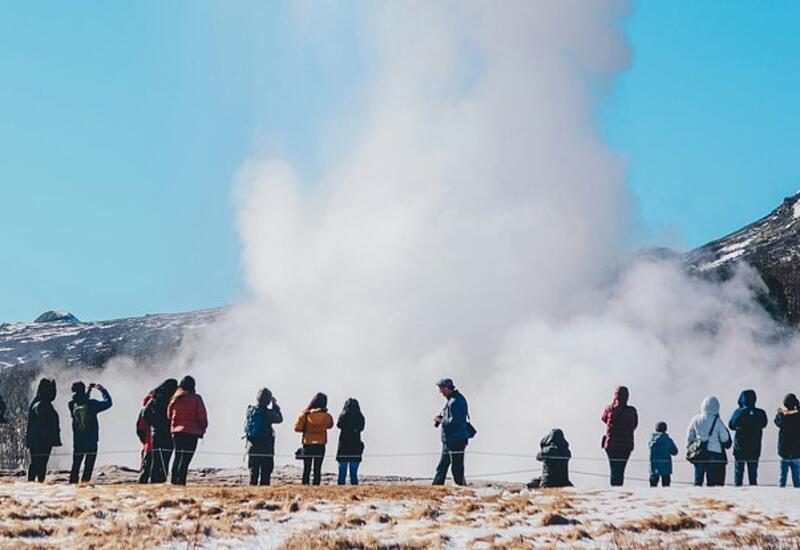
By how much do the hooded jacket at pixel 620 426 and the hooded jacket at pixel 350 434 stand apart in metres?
5.09

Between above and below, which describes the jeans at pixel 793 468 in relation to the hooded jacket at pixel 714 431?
below

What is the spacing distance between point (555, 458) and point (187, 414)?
7355 mm

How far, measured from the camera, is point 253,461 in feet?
75.6

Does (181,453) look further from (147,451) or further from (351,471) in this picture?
(351,471)

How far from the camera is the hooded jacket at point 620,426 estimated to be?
74.4 feet

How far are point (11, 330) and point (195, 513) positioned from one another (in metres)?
112

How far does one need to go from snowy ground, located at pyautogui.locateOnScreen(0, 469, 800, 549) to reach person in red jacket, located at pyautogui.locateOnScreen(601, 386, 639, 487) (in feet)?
8.27

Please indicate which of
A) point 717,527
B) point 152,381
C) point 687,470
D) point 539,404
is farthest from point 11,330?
point 717,527

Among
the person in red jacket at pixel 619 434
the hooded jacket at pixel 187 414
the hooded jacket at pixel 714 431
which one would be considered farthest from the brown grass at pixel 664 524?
the hooded jacket at pixel 187 414

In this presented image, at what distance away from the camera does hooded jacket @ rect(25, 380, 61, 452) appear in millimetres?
22906

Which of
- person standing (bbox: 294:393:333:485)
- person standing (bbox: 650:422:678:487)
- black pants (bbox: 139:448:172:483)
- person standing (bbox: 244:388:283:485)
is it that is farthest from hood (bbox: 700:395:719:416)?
black pants (bbox: 139:448:172:483)

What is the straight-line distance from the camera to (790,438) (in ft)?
70.1

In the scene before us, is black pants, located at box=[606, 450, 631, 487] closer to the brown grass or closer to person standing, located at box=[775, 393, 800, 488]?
person standing, located at box=[775, 393, 800, 488]

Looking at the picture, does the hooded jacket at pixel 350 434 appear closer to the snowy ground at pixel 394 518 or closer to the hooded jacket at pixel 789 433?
the snowy ground at pixel 394 518
